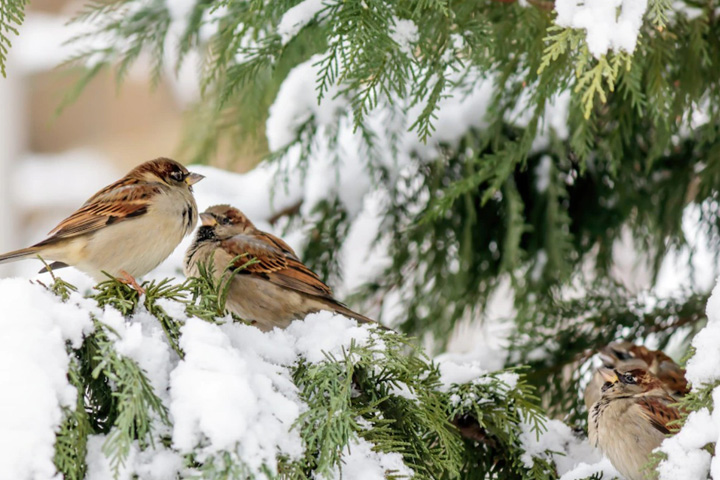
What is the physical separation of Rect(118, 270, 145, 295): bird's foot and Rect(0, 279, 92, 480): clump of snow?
121 mm

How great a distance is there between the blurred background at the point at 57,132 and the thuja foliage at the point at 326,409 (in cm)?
602

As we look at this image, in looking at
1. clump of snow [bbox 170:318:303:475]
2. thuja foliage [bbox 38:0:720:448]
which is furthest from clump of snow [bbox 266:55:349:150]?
clump of snow [bbox 170:318:303:475]

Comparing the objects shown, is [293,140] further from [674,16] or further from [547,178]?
[674,16]

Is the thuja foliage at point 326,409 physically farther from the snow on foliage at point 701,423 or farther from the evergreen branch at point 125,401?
the snow on foliage at point 701,423

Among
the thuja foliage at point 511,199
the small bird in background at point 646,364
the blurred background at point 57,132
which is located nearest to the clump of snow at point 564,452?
the small bird in background at point 646,364

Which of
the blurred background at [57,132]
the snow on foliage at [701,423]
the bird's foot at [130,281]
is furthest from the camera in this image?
the blurred background at [57,132]

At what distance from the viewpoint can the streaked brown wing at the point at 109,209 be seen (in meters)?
1.57

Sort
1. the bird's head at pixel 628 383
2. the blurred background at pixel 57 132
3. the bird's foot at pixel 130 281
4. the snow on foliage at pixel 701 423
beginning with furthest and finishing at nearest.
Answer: the blurred background at pixel 57 132 → the bird's head at pixel 628 383 → the bird's foot at pixel 130 281 → the snow on foliage at pixel 701 423

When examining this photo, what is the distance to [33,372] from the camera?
2.64 ft

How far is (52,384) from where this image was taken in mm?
816

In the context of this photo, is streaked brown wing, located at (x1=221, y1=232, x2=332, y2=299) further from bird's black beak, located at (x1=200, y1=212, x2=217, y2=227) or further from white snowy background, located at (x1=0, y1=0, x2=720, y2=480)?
white snowy background, located at (x1=0, y1=0, x2=720, y2=480)

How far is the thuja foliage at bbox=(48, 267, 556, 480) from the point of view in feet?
2.72

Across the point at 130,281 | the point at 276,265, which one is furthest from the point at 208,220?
the point at 130,281

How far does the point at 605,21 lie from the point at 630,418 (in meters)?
0.76
